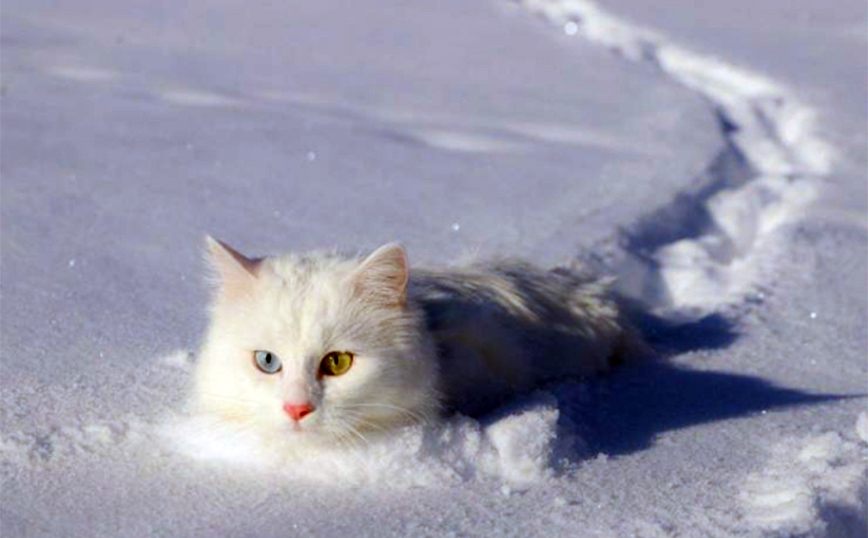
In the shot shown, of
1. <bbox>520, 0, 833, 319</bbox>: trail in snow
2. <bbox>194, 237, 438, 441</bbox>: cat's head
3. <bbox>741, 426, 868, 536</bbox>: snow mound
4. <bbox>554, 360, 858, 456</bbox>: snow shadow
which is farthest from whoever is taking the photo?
<bbox>520, 0, 833, 319</bbox>: trail in snow

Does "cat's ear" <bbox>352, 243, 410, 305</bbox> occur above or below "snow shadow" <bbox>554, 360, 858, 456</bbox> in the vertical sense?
above

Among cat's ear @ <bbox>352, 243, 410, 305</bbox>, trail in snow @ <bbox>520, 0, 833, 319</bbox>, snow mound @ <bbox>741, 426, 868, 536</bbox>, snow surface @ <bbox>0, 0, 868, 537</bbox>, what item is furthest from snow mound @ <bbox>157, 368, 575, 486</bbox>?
trail in snow @ <bbox>520, 0, 833, 319</bbox>

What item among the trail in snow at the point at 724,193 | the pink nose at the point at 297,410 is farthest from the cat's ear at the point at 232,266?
the trail in snow at the point at 724,193

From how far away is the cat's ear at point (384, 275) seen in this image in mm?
2287

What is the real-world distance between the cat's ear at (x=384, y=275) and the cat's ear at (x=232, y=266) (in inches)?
6.8

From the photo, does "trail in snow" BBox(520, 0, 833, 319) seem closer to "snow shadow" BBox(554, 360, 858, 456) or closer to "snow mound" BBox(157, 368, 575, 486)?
"snow shadow" BBox(554, 360, 858, 456)

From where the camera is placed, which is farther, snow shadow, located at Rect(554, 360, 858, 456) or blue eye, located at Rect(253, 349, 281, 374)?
snow shadow, located at Rect(554, 360, 858, 456)

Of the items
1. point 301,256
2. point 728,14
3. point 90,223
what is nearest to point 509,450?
point 301,256

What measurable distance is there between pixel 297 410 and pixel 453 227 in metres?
1.76

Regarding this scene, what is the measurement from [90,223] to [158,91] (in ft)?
5.30

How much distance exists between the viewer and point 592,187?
443cm

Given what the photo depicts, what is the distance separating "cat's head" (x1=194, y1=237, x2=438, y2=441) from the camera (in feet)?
7.38

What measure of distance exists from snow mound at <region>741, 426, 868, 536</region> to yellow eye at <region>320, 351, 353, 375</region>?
26.0 inches

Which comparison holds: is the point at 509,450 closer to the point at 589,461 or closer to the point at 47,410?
the point at 589,461
